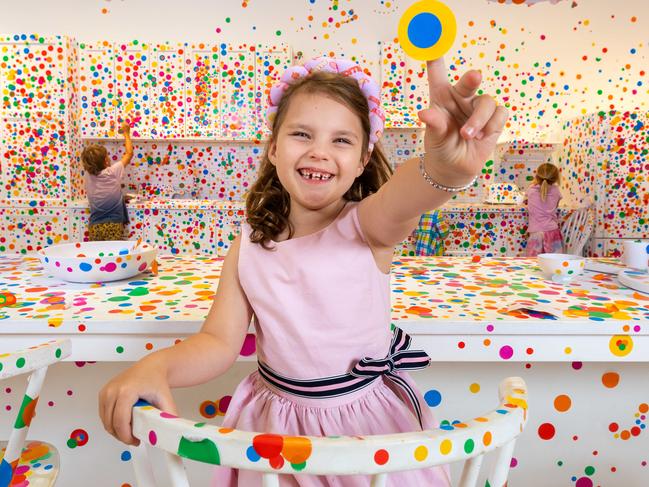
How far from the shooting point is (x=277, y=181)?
1.05 metres

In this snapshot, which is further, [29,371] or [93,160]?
[93,160]

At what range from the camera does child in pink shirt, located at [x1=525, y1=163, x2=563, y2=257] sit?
13.6 feet

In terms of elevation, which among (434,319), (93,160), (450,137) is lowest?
(434,319)

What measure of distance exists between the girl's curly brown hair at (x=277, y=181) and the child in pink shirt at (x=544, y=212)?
3.51 meters

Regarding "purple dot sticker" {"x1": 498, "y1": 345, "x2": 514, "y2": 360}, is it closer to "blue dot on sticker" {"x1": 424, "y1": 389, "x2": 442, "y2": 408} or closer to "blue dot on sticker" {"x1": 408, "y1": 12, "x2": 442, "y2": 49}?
"blue dot on sticker" {"x1": 424, "y1": 389, "x2": 442, "y2": 408}

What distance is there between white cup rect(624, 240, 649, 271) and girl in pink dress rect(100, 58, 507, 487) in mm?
885

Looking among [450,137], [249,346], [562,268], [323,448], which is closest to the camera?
[323,448]

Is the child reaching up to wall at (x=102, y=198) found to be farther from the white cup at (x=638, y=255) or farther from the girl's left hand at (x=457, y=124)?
the girl's left hand at (x=457, y=124)

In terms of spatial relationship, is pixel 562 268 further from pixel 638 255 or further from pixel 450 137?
pixel 450 137

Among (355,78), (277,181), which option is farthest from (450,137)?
(277,181)

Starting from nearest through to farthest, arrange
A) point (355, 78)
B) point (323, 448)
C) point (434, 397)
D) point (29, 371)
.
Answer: point (323, 448)
point (29, 371)
point (355, 78)
point (434, 397)

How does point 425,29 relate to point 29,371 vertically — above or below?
above

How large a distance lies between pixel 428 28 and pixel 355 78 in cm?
37

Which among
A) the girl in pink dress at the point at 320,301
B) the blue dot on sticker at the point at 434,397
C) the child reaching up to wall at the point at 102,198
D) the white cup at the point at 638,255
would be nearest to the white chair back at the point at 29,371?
the girl in pink dress at the point at 320,301
